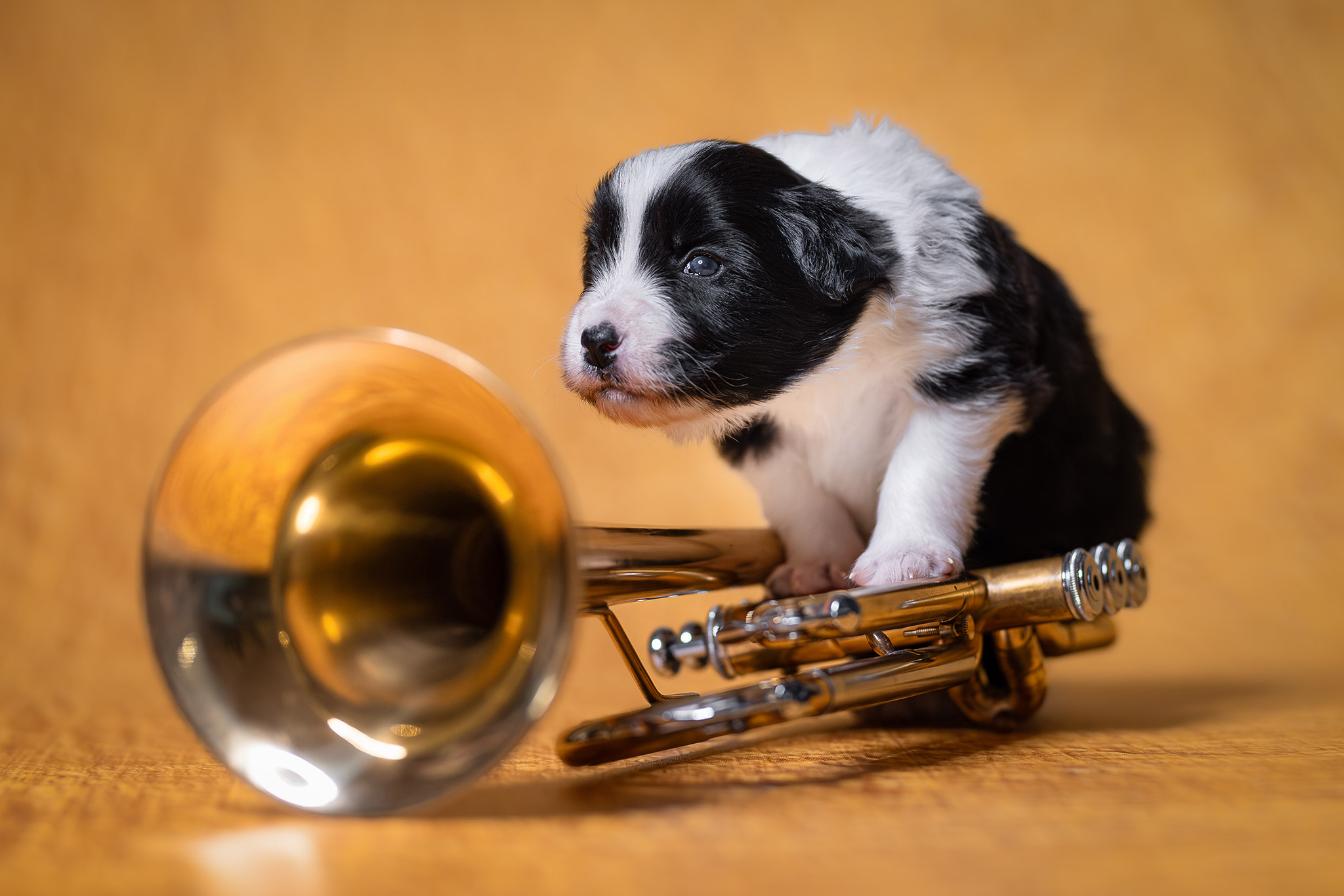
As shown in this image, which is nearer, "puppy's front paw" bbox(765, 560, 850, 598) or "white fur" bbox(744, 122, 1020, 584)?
"white fur" bbox(744, 122, 1020, 584)

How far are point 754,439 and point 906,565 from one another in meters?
0.54

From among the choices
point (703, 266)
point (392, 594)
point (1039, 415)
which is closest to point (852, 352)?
point (703, 266)

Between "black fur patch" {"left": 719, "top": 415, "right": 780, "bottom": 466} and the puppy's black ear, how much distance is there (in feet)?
1.39

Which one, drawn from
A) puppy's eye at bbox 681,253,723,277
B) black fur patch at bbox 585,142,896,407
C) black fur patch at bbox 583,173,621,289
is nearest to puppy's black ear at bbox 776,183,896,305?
black fur patch at bbox 585,142,896,407

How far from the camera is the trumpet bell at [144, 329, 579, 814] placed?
164 centimetres

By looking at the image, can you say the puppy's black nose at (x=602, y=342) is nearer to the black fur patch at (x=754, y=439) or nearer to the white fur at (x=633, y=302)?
the white fur at (x=633, y=302)

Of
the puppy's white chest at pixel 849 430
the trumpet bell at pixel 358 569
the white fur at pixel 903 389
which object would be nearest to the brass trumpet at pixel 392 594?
the trumpet bell at pixel 358 569

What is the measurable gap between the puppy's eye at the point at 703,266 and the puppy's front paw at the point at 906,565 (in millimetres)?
569

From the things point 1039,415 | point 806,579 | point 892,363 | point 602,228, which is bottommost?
→ point 806,579

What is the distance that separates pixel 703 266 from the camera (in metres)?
2.06

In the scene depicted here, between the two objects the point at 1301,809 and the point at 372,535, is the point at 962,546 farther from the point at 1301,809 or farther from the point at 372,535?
the point at 372,535

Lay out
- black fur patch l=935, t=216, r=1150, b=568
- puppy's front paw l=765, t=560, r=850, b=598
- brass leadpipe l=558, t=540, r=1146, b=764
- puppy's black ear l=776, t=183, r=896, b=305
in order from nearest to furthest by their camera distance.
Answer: brass leadpipe l=558, t=540, r=1146, b=764
puppy's black ear l=776, t=183, r=896, b=305
black fur patch l=935, t=216, r=1150, b=568
puppy's front paw l=765, t=560, r=850, b=598

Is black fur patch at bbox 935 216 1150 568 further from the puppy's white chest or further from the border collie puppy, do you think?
the puppy's white chest

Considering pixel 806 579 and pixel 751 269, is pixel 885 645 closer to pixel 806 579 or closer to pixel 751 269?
pixel 806 579
